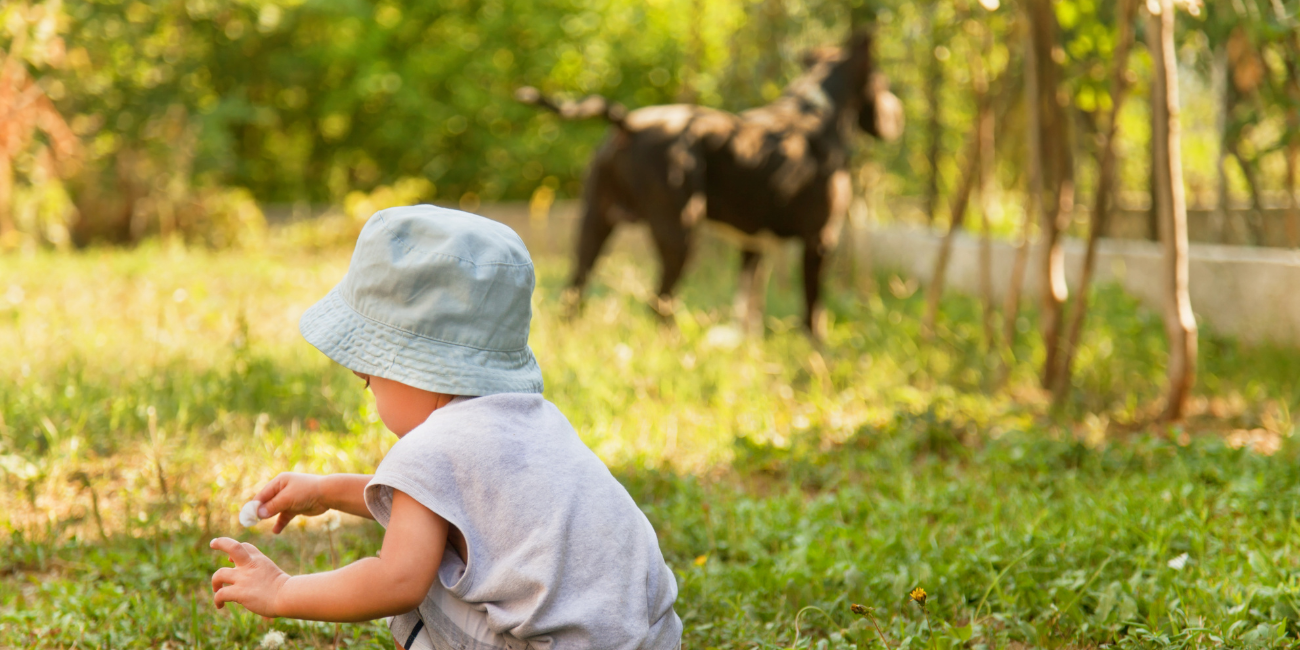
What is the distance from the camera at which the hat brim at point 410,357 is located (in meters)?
1.57

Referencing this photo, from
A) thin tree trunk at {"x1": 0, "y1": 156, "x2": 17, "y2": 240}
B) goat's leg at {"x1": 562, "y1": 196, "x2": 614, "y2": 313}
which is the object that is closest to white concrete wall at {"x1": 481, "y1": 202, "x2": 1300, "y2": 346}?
goat's leg at {"x1": 562, "y1": 196, "x2": 614, "y2": 313}

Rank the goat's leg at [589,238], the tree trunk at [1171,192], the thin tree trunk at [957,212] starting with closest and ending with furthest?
the tree trunk at [1171,192], the thin tree trunk at [957,212], the goat's leg at [589,238]

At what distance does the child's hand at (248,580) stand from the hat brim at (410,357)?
0.34m

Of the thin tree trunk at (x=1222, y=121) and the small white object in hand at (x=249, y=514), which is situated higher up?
the thin tree trunk at (x=1222, y=121)

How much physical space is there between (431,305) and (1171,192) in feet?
11.6

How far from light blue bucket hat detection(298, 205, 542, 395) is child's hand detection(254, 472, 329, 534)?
313mm

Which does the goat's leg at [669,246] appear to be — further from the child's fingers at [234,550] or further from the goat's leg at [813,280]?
the child's fingers at [234,550]

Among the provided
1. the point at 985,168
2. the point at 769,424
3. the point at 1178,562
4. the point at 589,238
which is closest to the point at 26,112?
the point at 589,238

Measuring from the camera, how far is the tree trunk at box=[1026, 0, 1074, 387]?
4762 millimetres

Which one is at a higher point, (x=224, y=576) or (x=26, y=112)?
(x=26, y=112)

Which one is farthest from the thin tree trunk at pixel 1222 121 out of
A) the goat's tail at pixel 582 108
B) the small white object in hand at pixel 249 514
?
the small white object in hand at pixel 249 514

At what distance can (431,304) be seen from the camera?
5.12 ft

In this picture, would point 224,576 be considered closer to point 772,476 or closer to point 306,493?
point 306,493

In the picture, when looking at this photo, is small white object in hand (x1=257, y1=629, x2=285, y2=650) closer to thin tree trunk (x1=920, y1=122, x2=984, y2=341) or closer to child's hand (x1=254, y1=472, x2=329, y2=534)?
child's hand (x1=254, y1=472, x2=329, y2=534)
